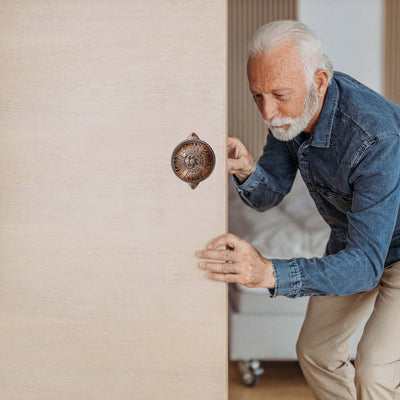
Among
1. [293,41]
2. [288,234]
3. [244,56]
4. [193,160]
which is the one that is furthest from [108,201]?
[244,56]

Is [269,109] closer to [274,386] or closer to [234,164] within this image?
[234,164]

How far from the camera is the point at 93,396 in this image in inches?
44.1

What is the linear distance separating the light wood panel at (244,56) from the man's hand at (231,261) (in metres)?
3.62

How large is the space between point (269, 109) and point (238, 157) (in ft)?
0.57

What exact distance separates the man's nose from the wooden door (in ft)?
0.66

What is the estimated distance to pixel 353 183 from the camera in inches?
48.8

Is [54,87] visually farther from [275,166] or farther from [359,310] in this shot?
[359,310]

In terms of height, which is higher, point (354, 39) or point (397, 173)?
point (354, 39)

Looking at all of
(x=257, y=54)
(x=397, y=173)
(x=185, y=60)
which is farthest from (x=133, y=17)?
(x=397, y=173)

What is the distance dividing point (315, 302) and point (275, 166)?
0.41m

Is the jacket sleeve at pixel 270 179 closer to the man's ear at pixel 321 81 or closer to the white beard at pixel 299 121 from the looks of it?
the white beard at pixel 299 121

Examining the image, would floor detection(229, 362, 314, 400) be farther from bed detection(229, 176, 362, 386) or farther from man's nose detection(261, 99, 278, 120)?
man's nose detection(261, 99, 278, 120)

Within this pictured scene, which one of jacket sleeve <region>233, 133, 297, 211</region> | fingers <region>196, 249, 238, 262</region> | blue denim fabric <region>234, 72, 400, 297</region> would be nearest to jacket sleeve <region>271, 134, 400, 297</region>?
blue denim fabric <region>234, 72, 400, 297</region>

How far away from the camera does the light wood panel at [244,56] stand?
4.50 metres
